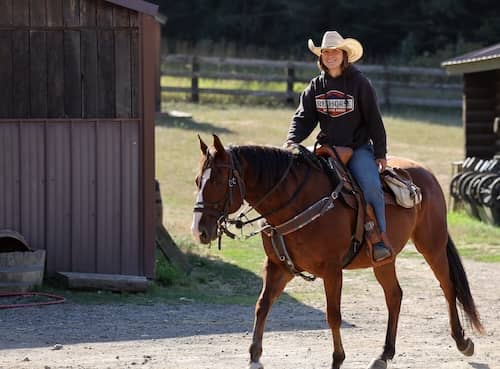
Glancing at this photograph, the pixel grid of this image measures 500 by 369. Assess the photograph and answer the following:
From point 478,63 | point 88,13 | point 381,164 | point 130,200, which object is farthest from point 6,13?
point 478,63

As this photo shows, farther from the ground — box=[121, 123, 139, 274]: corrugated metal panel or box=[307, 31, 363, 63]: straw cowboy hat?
box=[307, 31, 363, 63]: straw cowboy hat

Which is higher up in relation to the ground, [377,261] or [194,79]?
[194,79]

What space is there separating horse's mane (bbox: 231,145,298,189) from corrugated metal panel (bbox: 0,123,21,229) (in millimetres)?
5768

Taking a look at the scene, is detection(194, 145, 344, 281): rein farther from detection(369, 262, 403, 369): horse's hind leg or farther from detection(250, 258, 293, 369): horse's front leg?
detection(369, 262, 403, 369): horse's hind leg

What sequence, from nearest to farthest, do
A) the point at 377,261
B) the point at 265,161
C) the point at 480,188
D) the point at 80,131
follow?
the point at 265,161 < the point at 377,261 < the point at 80,131 < the point at 480,188

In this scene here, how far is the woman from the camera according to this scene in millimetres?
8383

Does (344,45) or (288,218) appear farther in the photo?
(344,45)

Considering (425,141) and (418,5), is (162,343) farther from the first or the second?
(418,5)

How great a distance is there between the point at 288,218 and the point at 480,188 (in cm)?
1146

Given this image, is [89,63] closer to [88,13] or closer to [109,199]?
[88,13]

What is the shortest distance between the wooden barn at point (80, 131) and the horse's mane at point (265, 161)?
536 centimetres

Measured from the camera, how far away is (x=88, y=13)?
42.1ft

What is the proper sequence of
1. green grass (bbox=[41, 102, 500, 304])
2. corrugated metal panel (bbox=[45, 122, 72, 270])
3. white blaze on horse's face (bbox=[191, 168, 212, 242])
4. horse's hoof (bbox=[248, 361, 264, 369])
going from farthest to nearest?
green grass (bbox=[41, 102, 500, 304]), corrugated metal panel (bbox=[45, 122, 72, 270]), horse's hoof (bbox=[248, 361, 264, 369]), white blaze on horse's face (bbox=[191, 168, 212, 242])

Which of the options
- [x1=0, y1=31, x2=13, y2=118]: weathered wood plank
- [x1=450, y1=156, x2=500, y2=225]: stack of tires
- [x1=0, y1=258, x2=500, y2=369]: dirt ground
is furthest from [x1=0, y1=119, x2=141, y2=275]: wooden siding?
[x1=450, y1=156, x2=500, y2=225]: stack of tires
